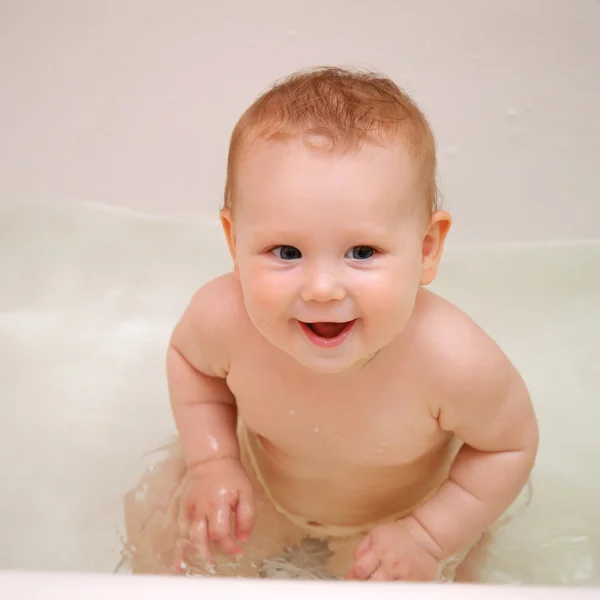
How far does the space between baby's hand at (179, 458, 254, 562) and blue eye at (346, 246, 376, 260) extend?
33 centimetres

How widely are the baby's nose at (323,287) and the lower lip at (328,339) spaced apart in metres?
0.05

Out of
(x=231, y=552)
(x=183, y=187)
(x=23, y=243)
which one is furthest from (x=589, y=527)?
(x=23, y=243)

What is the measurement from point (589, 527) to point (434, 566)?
313 mm

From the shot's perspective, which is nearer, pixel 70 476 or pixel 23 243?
pixel 70 476

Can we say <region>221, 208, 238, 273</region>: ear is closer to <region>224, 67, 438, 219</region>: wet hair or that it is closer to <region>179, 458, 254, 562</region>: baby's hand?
<region>224, 67, 438, 219</region>: wet hair

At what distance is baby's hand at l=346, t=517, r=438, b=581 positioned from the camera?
0.82 metres

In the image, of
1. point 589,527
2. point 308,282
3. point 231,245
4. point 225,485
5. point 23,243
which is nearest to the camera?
point 308,282

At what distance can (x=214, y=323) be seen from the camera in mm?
867

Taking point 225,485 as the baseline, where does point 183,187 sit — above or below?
above

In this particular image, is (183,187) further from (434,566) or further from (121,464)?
(434,566)

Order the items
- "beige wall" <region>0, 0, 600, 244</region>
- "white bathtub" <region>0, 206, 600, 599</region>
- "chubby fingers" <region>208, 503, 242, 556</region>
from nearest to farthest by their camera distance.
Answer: "chubby fingers" <region>208, 503, 242, 556</region>, "white bathtub" <region>0, 206, 600, 599</region>, "beige wall" <region>0, 0, 600, 244</region>

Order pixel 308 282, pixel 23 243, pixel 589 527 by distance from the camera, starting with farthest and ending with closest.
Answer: pixel 23 243 → pixel 589 527 → pixel 308 282

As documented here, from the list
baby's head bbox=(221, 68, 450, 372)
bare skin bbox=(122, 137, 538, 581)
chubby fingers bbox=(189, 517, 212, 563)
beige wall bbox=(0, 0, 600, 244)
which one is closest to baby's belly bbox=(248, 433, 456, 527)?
bare skin bbox=(122, 137, 538, 581)

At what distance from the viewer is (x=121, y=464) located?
1.15m
